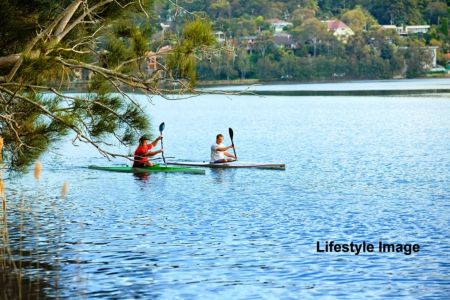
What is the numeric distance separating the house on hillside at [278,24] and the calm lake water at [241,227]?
108916mm

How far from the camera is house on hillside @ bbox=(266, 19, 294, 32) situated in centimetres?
14354

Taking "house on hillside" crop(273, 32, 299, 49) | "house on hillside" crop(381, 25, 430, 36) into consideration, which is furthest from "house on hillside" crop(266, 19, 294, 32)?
"house on hillside" crop(381, 25, 430, 36)

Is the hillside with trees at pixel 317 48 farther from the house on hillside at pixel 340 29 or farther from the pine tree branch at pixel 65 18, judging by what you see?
the pine tree branch at pixel 65 18

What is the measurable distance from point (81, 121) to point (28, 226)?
17.8 feet

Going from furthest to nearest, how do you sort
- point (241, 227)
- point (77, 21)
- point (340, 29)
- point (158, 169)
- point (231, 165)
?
point (340, 29), point (231, 165), point (158, 169), point (241, 227), point (77, 21)

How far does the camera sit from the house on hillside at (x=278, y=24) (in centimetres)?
14354

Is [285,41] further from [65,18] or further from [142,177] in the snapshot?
[65,18]

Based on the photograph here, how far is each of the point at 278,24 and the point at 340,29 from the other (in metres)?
11.6

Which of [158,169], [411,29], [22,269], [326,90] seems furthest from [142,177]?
[411,29]

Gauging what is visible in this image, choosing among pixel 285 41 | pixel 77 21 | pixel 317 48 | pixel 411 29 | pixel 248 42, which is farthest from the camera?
pixel 411 29

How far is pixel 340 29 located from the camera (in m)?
138

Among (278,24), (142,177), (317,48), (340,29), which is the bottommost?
(142,177)

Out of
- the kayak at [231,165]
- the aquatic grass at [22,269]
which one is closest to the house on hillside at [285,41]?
the kayak at [231,165]

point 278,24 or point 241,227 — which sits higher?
point 278,24
